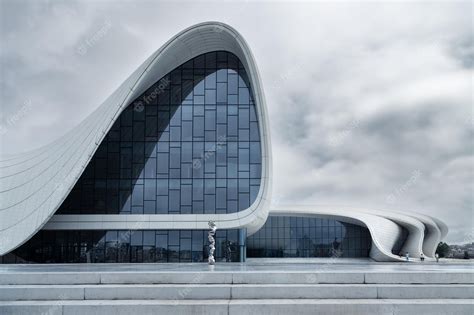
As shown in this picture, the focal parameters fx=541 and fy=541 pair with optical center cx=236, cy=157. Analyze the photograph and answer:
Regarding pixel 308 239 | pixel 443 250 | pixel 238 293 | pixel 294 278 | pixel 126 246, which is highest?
pixel 294 278

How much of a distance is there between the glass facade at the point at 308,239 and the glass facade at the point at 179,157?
60.2ft

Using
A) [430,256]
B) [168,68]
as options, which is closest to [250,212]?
[168,68]

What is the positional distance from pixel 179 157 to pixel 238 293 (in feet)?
71.6

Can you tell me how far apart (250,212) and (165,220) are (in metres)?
5.14

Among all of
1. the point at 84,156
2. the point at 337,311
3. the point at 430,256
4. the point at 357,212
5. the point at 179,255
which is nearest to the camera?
the point at 337,311

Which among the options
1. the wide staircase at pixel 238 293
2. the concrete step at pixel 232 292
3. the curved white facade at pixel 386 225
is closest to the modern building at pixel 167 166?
the curved white facade at pixel 386 225

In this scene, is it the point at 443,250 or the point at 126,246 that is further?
the point at 443,250

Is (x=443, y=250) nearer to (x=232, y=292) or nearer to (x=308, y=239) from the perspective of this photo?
(x=308, y=239)

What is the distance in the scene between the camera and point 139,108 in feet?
112

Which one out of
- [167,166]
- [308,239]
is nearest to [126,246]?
[167,166]

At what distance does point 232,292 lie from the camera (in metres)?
12.0

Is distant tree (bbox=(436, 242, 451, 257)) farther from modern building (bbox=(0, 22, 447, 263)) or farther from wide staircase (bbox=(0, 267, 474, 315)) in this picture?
wide staircase (bbox=(0, 267, 474, 315))

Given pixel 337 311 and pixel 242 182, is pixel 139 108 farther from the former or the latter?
pixel 337 311

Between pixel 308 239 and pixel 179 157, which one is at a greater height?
pixel 179 157
